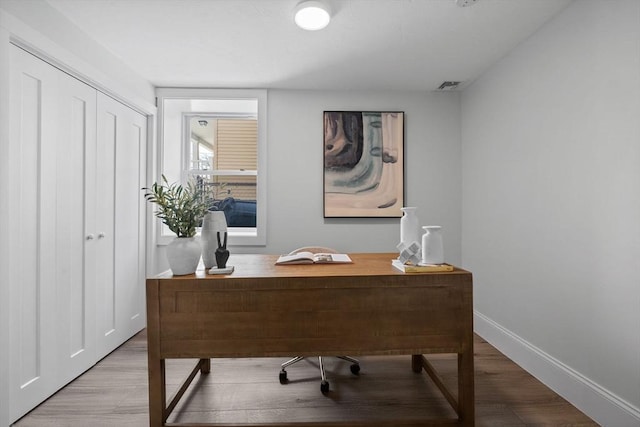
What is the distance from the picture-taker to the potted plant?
5.14ft

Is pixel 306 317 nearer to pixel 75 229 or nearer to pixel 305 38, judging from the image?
pixel 75 229

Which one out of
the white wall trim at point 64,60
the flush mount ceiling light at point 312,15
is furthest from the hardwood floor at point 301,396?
the flush mount ceiling light at point 312,15

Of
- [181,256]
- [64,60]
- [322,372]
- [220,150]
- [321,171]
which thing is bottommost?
[322,372]

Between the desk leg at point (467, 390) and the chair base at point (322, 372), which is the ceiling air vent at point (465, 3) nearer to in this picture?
the desk leg at point (467, 390)

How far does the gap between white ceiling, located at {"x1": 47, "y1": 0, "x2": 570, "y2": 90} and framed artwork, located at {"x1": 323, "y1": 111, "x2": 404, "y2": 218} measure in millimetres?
391

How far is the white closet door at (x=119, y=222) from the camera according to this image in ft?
8.41

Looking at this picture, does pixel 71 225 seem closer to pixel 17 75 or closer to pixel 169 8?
pixel 17 75

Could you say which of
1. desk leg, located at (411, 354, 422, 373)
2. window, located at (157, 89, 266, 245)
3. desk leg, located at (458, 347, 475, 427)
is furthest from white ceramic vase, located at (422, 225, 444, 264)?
window, located at (157, 89, 266, 245)

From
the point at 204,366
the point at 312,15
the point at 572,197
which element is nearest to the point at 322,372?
the point at 204,366

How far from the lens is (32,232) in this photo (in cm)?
193

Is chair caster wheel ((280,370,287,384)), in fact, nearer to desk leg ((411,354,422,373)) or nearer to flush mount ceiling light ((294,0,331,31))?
desk leg ((411,354,422,373))

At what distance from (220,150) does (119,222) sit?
4.16 feet

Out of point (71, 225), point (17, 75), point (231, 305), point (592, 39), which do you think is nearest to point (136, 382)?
point (71, 225)

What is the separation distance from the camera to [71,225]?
88.0 inches
